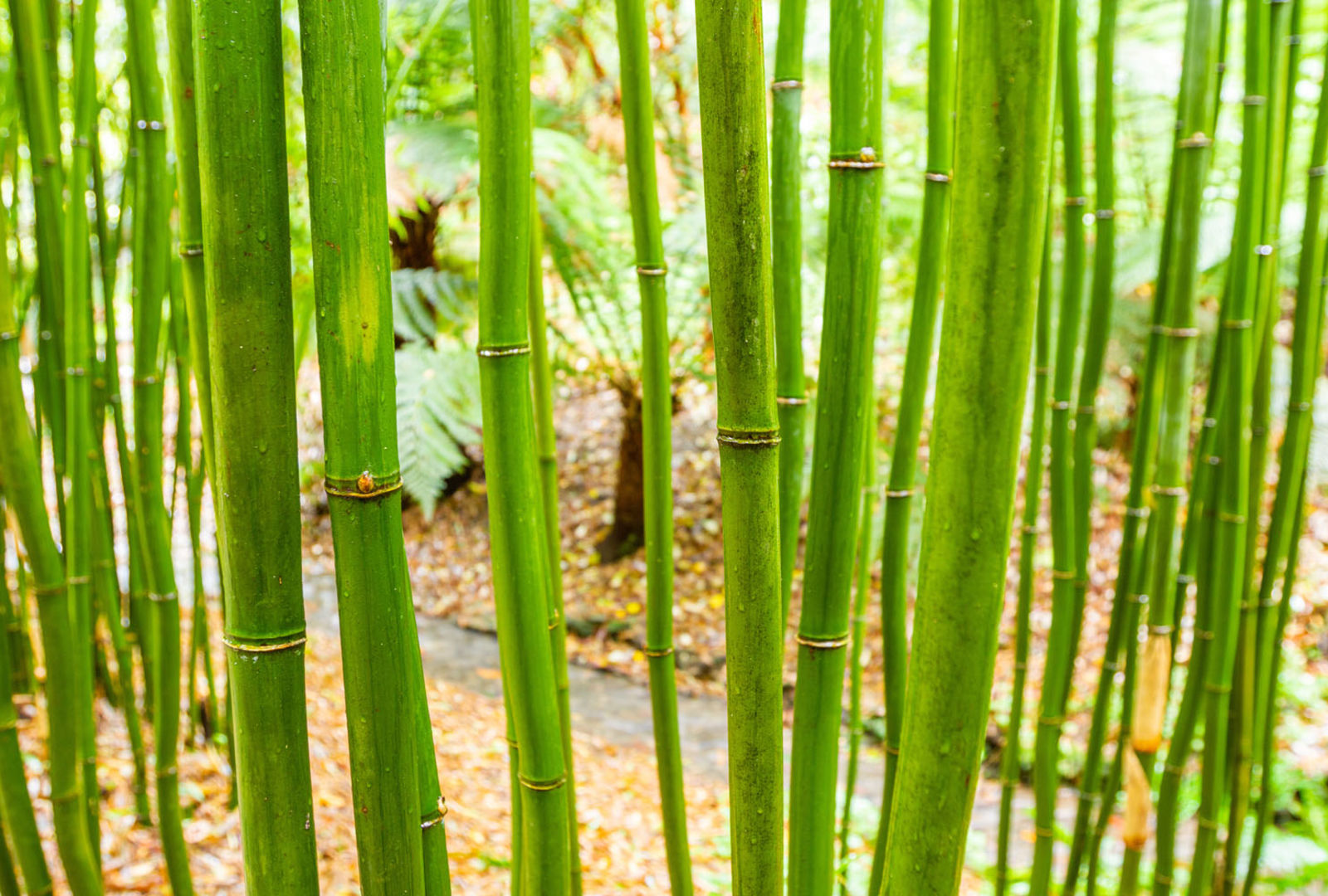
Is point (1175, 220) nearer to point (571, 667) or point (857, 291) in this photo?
point (857, 291)

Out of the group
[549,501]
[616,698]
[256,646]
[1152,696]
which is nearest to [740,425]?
[256,646]

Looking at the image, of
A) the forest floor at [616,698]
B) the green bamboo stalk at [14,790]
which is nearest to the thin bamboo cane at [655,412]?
the green bamboo stalk at [14,790]

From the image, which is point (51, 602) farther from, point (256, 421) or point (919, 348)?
point (919, 348)

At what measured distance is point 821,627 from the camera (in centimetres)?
51

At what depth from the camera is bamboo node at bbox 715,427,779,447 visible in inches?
16.4

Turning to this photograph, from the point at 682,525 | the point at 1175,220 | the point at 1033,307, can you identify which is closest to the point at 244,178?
the point at 1033,307

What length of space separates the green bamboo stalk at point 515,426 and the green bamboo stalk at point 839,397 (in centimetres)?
14

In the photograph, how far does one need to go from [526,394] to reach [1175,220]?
0.64 meters

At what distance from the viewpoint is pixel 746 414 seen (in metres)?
0.41

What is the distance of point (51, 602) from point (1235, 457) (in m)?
0.99

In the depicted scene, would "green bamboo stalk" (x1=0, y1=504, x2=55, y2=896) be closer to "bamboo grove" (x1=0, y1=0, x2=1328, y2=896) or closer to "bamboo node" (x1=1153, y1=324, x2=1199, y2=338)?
"bamboo grove" (x1=0, y1=0, x2=1328, y2=896)

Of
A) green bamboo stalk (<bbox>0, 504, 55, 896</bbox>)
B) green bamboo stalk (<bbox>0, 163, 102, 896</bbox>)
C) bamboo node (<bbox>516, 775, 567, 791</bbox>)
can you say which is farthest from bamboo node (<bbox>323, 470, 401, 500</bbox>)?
green bamboo stalk (<bbox>0, 504, 55, 896</bbox>)

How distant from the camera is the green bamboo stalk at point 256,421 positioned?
0.32 metres

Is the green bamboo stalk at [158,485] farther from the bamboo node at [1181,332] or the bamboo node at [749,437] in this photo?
the bamboo node at [1181,332]
